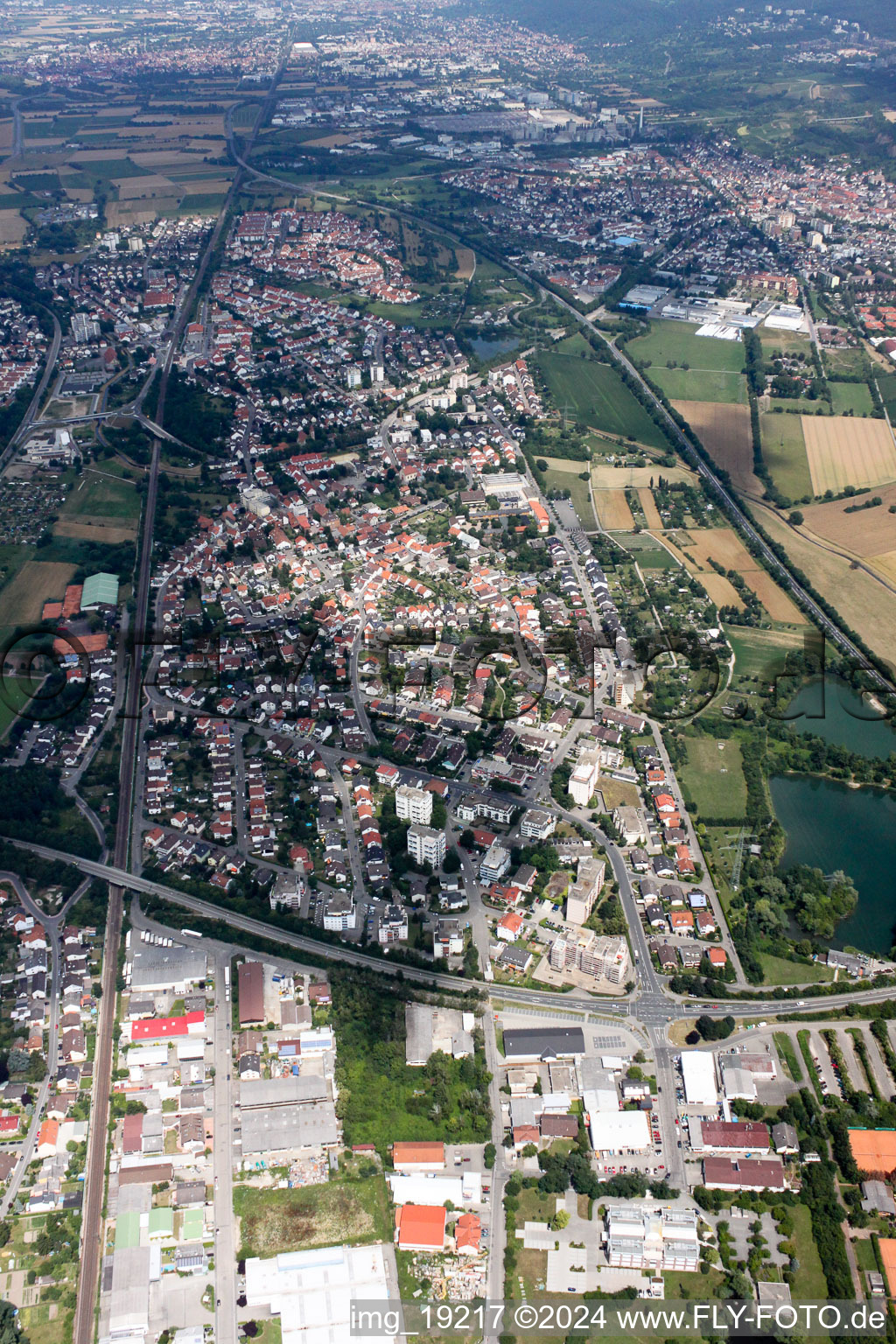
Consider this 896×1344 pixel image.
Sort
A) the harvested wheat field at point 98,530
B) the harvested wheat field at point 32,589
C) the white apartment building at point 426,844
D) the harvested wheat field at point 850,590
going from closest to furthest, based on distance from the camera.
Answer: the white apartment building at point 426,844
the harvested wheat field at point 850,590
the harvested wheat field at point 32,589
the harvested wheat field at point 98,530

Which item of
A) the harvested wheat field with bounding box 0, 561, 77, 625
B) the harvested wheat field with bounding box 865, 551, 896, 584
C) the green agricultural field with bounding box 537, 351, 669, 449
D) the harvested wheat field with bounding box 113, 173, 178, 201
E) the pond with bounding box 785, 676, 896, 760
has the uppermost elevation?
the harvested wheat field with bounding box 113, 173, 178, 201

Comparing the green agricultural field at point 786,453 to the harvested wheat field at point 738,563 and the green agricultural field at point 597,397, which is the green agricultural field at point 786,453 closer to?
Result: the green agricultural field at point 597,397

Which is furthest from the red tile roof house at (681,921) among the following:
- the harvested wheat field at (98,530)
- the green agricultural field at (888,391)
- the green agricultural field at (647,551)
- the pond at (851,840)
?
the green agricultural field at (888,391)

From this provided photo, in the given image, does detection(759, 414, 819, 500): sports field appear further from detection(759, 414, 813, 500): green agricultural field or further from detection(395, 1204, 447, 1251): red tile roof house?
detection(395, 1204, 447, 1251): red tile roof house

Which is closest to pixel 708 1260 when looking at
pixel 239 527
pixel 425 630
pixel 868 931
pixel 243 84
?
pixel 868 931

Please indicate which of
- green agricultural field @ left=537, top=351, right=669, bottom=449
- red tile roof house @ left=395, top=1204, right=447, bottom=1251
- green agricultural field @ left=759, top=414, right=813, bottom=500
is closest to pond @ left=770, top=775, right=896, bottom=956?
red tile roof house @ left=395, top=1204, right=447, bottom=1251
